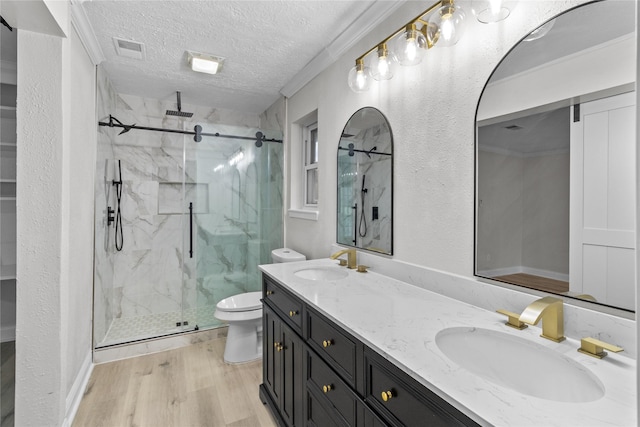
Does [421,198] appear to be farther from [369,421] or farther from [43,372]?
[43,372]

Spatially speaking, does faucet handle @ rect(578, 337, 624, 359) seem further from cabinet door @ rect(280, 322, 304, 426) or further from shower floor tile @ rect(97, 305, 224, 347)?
shower floor tile @ rect(97, 305, 224, 347)

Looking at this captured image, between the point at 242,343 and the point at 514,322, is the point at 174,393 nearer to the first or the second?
the point at 242,343

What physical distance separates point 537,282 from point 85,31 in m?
2.77

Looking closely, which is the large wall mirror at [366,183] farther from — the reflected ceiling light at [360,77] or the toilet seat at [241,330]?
the toilet seat at [241,330]

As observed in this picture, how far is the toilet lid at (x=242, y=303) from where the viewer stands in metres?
2.45

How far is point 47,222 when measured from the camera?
1395 millimetres

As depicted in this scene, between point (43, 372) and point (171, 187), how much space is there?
235 cm

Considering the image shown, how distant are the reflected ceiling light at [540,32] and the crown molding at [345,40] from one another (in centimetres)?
75

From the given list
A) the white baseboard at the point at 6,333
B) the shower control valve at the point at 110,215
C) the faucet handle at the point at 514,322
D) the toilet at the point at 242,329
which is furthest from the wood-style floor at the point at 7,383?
the faucet handle at the point at 514,322

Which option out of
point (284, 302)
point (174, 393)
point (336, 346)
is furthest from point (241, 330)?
point (336, 346)

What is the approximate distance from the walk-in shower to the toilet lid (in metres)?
0.32

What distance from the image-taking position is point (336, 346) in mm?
1116

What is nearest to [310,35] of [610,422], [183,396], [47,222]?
[47,222]

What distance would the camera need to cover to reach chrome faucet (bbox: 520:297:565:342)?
903 mm
